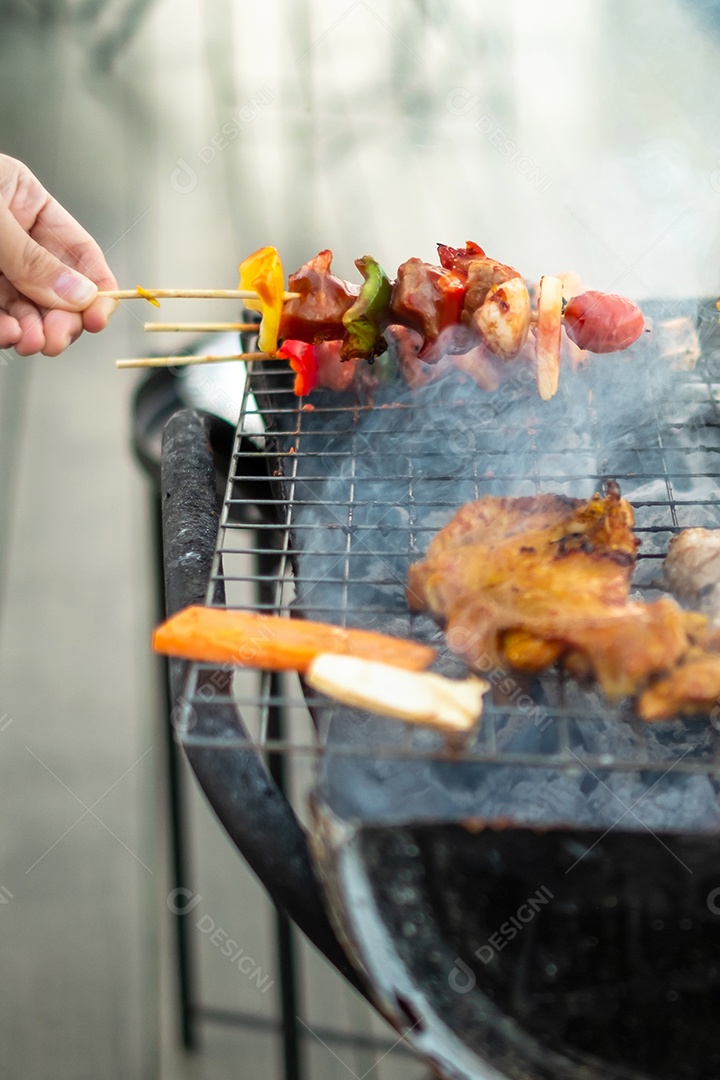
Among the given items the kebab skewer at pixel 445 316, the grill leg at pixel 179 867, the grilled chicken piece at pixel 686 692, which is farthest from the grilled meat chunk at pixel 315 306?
the grilled chicken piece at pixel 686 692

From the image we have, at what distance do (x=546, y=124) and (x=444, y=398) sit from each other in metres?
6.14

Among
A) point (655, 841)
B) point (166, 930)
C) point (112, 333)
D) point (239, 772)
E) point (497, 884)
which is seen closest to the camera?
point (655, 841)

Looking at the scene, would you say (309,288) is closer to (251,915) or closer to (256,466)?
(256,466)

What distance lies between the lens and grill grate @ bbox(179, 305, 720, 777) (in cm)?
193

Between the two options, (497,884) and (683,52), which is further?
(683,52)

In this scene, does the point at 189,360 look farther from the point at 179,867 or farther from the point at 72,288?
the point at 179,867

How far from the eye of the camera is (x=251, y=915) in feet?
12.5

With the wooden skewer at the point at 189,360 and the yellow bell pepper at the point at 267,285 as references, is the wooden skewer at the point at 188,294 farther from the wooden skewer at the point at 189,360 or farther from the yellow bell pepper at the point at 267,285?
the wooden skewer at the point at 189,360

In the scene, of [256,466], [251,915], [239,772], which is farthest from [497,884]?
[251,915]

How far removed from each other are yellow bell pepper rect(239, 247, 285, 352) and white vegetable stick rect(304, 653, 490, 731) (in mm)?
1511

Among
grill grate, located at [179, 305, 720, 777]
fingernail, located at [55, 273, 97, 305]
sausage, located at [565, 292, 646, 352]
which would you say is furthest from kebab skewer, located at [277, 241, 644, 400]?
fingernail, located at [55, 273, 97, 305]

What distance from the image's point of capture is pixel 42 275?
2.77m

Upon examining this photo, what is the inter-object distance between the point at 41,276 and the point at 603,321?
5.72 feet

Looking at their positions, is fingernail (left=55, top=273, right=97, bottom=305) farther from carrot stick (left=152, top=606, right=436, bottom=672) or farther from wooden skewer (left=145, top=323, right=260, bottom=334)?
carrot stick (left=152, top=606, right=436, bottom=672)
